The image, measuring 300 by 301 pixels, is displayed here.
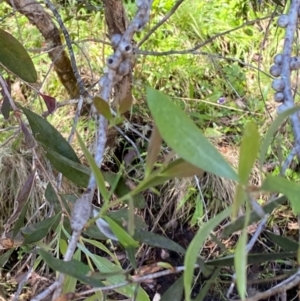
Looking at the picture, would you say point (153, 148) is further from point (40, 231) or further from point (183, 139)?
point (40, 231)

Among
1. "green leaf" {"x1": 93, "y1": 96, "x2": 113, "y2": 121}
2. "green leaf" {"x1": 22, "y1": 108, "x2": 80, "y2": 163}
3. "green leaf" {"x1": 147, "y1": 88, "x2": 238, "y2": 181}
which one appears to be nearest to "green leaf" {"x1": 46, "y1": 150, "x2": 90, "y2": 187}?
"green leaf" {"x1": 22, "y1": 108, "x2": 80, "y2": 163}

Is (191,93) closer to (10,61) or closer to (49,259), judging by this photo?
(10,61)

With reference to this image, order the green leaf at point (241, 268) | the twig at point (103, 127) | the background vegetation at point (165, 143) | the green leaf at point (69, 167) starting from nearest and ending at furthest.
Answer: the green leaf at point (241, 268) < the twig at point (103, 127) < the green leaf at point (69, 167) < the background vegetation at point (165, 143)

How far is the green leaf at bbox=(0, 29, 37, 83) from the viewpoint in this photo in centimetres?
58

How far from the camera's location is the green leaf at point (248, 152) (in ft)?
0.85

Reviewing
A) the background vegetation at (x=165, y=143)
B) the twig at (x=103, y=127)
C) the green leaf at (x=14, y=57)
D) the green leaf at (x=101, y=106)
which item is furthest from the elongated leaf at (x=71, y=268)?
the background vegetation at (x=165, y=143)

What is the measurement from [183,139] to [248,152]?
1.4 inches

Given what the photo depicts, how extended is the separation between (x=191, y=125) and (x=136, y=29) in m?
0.16

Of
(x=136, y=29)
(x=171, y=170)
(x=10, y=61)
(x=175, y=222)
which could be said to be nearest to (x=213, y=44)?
(x=175, y=222)

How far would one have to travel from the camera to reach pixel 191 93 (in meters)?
1.42

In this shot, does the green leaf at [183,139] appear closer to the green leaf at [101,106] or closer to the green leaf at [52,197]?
the green leaf at [101,106]

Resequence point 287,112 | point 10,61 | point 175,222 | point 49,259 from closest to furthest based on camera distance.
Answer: point 287,112 < point 49,259 < point 10,61 < point 175,222

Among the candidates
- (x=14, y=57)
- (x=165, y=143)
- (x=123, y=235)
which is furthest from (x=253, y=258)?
(x=165, y=143)

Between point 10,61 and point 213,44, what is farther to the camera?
point 213,44
